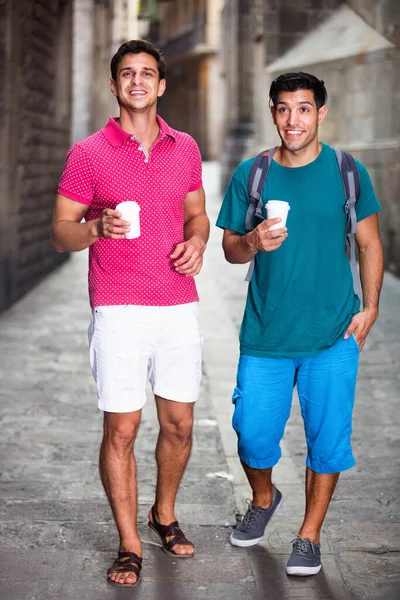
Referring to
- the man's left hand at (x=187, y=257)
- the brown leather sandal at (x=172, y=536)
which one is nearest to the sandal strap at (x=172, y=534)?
the brown leather sandal at (x=172, y=536)

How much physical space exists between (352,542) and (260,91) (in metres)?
17.6

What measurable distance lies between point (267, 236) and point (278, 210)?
11cm

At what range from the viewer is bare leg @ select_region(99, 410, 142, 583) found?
4027 mm

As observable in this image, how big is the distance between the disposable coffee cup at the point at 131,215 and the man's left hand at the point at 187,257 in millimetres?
333

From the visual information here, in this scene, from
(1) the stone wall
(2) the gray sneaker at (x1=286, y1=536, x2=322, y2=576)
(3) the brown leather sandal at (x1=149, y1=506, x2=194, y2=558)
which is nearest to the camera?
(2) the gray sneaker at (x1=286, y1=536, x2=322, y2=576)

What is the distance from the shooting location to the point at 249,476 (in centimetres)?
443

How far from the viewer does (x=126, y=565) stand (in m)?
4.07

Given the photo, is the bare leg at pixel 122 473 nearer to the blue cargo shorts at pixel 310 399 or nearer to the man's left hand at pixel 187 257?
the blue cargo shorts at pixel 310 399

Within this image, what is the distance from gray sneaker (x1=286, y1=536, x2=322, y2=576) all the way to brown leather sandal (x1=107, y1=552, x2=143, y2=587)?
0.59 m

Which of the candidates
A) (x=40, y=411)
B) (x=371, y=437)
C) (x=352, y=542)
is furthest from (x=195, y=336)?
(x=40, y=411)

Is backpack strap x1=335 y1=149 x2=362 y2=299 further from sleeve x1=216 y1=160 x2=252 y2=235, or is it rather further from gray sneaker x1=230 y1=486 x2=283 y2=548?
gray sneaker x1=230 y1=486 x2=283 y2=548

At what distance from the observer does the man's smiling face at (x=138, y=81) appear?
13.0 feet

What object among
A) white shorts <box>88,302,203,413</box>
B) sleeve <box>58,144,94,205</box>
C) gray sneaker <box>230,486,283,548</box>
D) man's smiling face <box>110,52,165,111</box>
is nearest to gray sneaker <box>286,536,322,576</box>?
gray sneaker <box>230,486,283,548</box>

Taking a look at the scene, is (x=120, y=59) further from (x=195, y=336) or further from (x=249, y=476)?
(x=249, y=476)
